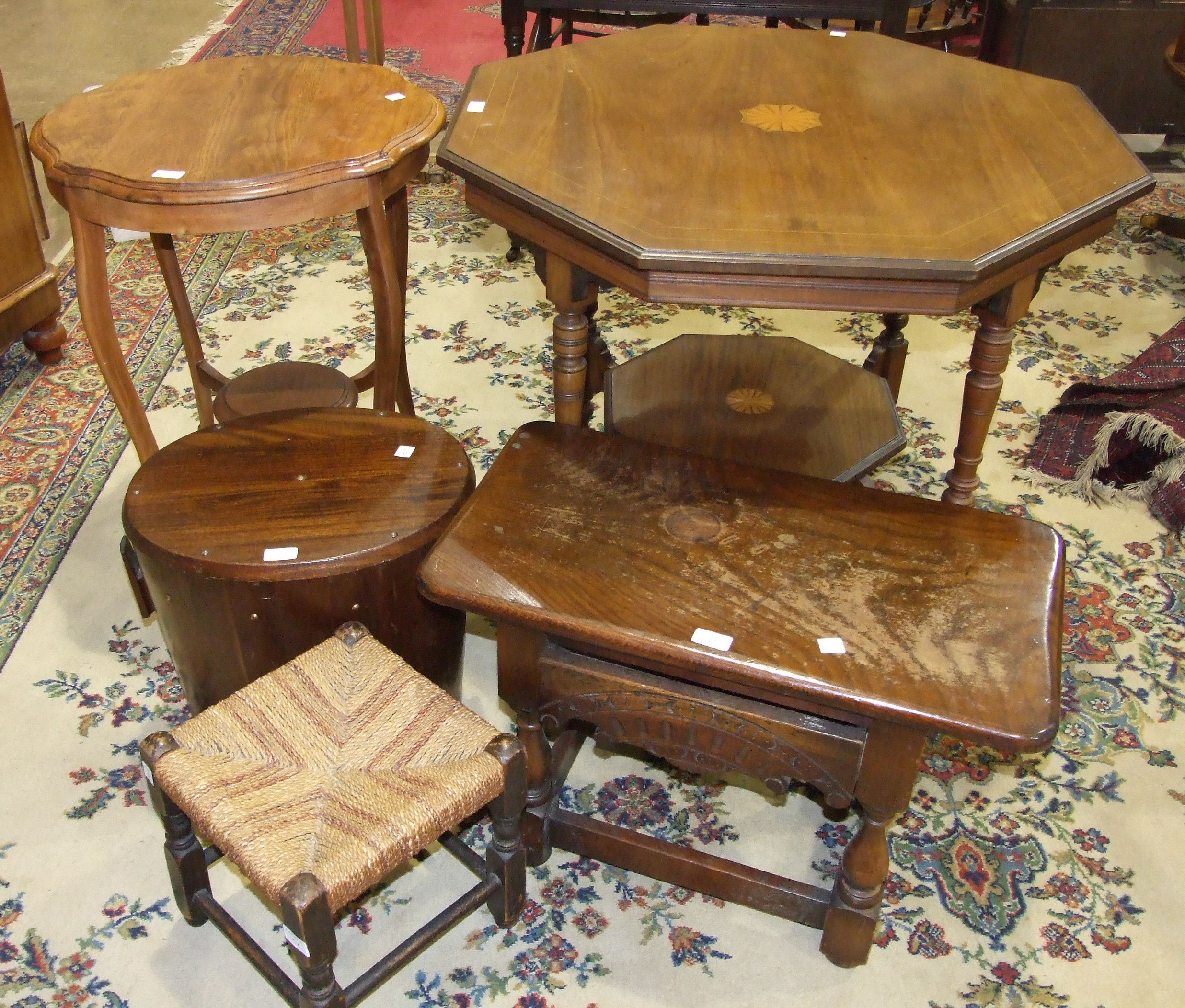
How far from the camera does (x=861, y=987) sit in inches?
66.1

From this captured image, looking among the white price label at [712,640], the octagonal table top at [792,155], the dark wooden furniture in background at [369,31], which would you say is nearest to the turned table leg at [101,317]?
the octagonal table top at [792,155]

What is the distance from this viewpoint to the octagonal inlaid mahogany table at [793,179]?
5.22ft

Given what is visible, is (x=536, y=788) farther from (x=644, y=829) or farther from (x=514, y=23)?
→ (x=514, y=23)

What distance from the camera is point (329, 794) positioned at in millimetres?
1456

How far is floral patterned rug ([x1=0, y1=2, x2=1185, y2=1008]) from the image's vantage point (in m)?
1.69

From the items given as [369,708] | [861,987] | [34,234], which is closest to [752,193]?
[369,708]

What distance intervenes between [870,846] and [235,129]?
1.58 metres

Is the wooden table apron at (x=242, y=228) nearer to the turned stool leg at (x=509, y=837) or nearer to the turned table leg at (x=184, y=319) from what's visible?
the turned table leg at (x=184, y=319)

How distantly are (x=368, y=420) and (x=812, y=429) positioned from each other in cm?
87

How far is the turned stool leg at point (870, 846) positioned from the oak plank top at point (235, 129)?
1236 mm

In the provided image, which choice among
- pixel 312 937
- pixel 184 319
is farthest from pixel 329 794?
pixel 184 319

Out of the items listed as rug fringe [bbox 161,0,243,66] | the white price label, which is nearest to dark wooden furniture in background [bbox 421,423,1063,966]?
the white price label

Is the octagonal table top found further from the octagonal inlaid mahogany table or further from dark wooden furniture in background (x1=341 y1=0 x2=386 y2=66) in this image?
dark wooden furniture in background (x1=341 y1=0 x2=386 y2=66)

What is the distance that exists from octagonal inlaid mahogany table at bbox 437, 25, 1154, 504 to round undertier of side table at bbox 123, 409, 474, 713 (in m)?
0.34
